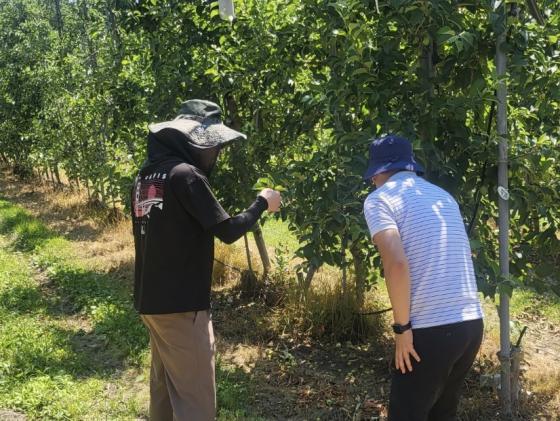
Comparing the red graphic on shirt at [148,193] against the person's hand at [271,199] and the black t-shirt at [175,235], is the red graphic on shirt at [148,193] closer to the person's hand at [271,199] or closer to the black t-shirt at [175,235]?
the black t-shirt at [175,235]

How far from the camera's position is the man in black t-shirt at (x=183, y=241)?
2.49m

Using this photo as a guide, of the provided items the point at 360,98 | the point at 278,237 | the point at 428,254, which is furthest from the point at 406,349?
the point at 278,237

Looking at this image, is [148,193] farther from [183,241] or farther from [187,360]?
[187,360]

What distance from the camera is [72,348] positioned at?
184 inches

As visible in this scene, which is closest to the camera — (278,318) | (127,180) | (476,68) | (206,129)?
(206,129)

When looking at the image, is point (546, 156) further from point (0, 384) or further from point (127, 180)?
point (127, 180)

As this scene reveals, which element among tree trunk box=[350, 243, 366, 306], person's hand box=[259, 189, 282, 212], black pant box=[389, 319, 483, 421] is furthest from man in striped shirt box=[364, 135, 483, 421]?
tree trunk box=[350, 243, 366, 306]

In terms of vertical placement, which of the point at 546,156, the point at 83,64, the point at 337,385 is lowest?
the point at 337,385

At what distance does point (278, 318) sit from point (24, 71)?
1176 centimetres

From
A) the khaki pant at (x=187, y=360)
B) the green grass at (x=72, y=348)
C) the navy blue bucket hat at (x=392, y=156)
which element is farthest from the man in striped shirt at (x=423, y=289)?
the green grass at (x=72, y=348)

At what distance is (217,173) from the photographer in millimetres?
5266

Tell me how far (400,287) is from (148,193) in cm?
118

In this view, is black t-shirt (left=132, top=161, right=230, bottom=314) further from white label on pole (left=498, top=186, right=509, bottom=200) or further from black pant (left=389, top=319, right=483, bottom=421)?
white label on pole (left=498, top=186, right=509, bottom=200)

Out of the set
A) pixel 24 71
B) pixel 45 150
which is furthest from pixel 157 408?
pixel 24 71
